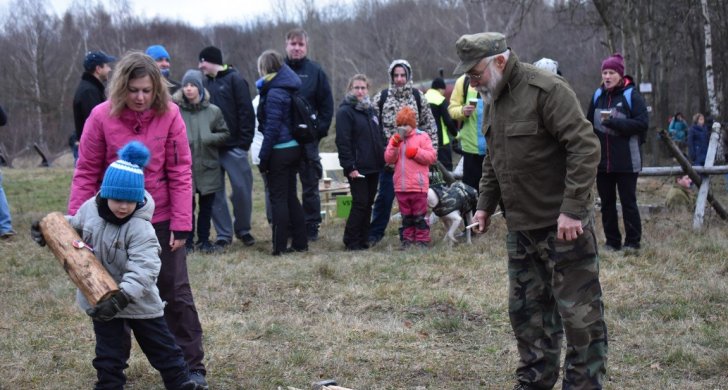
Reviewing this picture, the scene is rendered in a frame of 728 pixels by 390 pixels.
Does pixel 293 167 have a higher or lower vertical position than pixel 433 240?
higher

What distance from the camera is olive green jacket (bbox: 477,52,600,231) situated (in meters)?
4.22

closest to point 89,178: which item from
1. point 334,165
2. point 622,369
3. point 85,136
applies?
point 85,136

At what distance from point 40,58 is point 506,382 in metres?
50.0

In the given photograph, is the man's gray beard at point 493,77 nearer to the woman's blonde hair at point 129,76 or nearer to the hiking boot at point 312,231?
the woman's blonde hair at point 129,76

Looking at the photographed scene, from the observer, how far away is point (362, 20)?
202 ft

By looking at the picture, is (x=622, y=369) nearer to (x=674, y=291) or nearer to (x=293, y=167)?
(x=674, y=291)

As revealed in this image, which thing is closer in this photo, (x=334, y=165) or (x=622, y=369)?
(x=622, y=369)

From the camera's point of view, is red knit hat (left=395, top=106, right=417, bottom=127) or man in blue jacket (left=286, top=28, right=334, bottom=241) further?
man in blue jacket (left=286, top=28, right=334, bottom=241)

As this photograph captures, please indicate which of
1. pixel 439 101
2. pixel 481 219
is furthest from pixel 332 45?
pixel 481 219

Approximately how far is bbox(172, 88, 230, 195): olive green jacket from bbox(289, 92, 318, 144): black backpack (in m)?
0.88

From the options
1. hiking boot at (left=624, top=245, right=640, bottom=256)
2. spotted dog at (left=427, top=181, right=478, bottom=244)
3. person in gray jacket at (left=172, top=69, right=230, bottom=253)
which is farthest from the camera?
spotted dog at (left=427, top=181, right=478, bottom=244)

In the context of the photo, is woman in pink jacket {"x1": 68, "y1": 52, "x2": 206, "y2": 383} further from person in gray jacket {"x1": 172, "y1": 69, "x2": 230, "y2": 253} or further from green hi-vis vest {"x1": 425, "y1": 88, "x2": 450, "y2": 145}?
green hi-vis vest {"x1": 425, "y1": 88, "x2": 450, "y2": 145}

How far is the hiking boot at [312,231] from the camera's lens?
10.6 metres

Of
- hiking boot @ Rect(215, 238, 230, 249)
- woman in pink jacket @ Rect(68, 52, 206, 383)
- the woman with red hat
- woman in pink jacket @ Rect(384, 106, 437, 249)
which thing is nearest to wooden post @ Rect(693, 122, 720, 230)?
the woman with red hat
